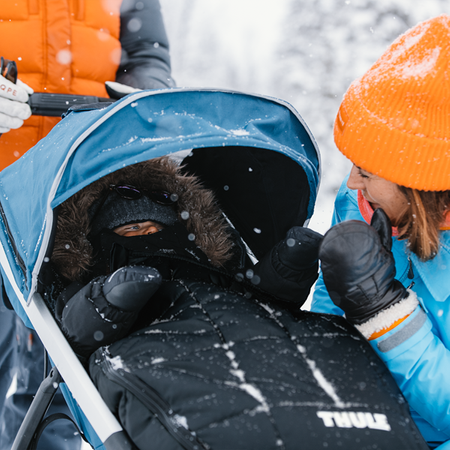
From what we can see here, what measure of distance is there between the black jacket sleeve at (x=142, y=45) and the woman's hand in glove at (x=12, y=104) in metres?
0.53

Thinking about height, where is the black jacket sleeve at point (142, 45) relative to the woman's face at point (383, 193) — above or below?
above

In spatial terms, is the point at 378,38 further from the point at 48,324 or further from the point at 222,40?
the point at 48,324

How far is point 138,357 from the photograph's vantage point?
80cm

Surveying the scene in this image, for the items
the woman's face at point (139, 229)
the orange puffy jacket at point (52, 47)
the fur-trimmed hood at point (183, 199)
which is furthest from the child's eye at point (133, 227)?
the orange puffy jacket at point (52, 47)

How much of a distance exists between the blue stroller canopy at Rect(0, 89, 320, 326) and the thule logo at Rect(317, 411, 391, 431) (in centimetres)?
61

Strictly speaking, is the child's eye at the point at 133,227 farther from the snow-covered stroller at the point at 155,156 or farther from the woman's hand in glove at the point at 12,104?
the woman's hand in glove at the point at 12,104

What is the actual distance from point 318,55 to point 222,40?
1.48 meters

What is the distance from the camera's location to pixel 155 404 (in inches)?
27.9

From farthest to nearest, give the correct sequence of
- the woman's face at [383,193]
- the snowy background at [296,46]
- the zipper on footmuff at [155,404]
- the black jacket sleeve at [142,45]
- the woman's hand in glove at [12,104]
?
1. the snowy background at [296,46]
2. the black jacket sleeve at [142,45]
3. the woman's hand in glove at [12,104]
4. the woman's face at [383,193]
5. the zipper on footmuff at [155,404]

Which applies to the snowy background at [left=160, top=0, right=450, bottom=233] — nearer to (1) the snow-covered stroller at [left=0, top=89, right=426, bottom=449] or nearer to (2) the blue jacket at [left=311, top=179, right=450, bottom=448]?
(1) the snow-covered stroller at [left=0, top=89, right=426, bottom=449]

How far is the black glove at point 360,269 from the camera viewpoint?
877 millimetres

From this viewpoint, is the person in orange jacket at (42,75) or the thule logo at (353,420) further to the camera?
the person in orange jacket at (42,75)

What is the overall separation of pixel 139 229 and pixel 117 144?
0.59m

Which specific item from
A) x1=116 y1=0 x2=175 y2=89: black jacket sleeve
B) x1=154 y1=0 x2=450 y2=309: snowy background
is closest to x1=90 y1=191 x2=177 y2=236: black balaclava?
x1=116 y1=0 x2=175 y2=89: black jacket sleeve
